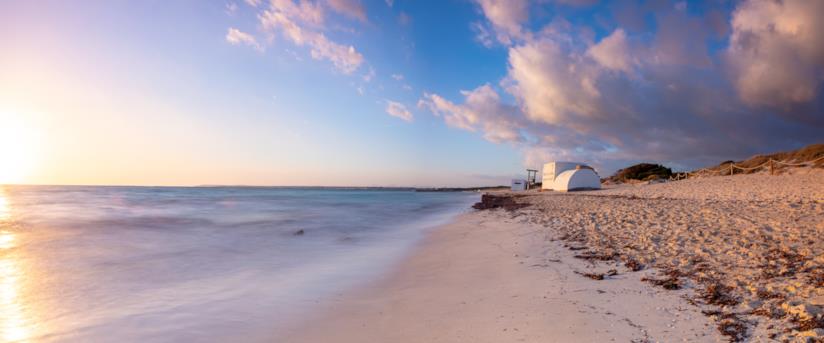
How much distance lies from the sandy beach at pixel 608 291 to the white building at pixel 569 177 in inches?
1233

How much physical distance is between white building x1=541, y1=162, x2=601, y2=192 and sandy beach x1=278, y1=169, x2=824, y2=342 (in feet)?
103

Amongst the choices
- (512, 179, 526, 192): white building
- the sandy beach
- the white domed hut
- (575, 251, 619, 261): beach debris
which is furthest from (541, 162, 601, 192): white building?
(575, 251, 619, 261): beach debris

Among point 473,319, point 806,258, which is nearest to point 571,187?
point 806,258

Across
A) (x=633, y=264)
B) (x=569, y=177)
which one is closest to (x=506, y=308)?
(x=633, y=264)

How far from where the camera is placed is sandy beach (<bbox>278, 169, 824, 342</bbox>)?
11.5ft

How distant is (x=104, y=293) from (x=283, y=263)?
3.14 m

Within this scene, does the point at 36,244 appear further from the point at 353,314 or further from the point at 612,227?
the point at 612,227

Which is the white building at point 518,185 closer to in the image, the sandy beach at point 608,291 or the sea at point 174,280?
the sea at point 174,280

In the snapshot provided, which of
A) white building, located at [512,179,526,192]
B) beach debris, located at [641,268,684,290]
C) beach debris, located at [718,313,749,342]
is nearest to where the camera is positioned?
beach debris, located at [718,313,749,342]

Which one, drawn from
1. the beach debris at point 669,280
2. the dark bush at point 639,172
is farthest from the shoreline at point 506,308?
the dark bush at point 639,172

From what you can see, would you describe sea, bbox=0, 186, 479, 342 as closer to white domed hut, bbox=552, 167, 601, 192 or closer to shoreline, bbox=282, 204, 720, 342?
shoreline, bbox=282, 204, 720, 342

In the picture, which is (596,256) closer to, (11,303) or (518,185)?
(11,303)

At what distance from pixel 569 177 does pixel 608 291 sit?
122 feet

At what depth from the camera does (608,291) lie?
4.68 m
